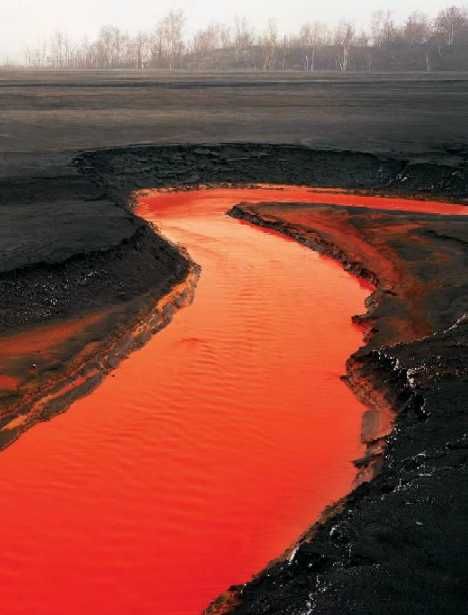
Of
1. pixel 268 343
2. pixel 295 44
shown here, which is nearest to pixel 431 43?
pixel 295 44

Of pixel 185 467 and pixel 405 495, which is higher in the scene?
pixel 405 495

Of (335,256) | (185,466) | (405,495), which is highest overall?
(335,256)

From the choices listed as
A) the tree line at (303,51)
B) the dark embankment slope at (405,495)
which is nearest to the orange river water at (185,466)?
the dark embankment slope at (405,495)

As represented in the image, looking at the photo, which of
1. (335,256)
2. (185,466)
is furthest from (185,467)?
(335,256)

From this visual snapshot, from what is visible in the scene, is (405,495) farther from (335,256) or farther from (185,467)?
(335,256)

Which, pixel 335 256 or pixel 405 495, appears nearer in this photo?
pixel 405 495

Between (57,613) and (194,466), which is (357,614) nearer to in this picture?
(57,613)

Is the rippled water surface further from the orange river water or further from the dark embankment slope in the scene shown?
the dark embankment slope
